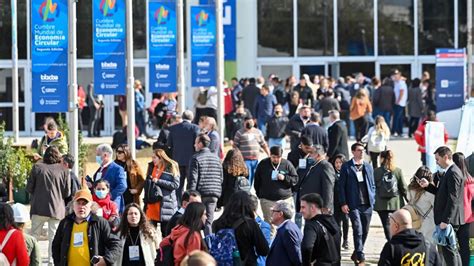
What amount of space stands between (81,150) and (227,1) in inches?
Result: 637

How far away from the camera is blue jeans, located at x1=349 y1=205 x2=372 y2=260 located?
18016 millimetres

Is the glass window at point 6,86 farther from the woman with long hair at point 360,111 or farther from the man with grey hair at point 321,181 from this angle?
the man with grey hair at point 321,181

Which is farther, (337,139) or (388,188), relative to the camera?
(337,139)

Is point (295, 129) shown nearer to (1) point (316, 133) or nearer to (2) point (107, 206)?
(1) point (316, 133)

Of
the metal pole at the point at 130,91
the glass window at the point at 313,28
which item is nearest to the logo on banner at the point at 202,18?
the metal pole at the point at 130,91

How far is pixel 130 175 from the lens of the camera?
61.3 ft

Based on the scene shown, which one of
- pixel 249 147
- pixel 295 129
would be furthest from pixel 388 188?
pixel 295 129

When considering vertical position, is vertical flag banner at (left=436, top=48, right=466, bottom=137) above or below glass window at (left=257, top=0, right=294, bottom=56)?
below

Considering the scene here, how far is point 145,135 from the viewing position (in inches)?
1515

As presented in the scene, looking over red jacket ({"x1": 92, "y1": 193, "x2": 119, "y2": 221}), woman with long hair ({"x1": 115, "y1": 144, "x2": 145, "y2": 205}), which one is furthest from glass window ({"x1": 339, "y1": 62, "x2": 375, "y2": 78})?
red jacket ({"x1": 92, "y1": 193, "x2": 119, "y2": 221})

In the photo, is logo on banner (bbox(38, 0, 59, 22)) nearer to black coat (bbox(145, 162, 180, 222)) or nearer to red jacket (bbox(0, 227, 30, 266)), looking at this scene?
black coat (bbox(145, 162, 180, 222))

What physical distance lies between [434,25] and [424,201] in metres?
26.3

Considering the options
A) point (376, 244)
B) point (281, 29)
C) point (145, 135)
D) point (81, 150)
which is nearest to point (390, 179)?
point (376, 244)

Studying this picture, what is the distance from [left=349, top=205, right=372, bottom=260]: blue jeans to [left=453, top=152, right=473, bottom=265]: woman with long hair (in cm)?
159
